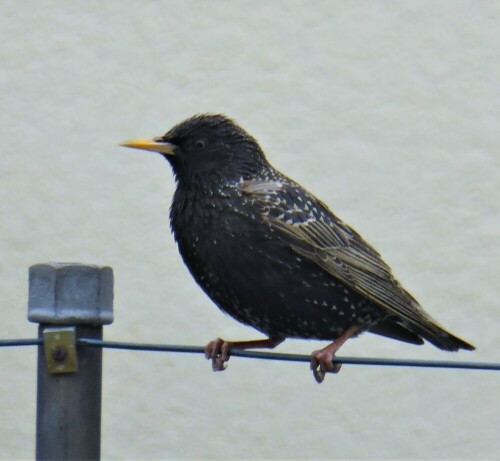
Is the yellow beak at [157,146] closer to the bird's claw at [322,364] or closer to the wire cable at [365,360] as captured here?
the bird's claw at [322,364]

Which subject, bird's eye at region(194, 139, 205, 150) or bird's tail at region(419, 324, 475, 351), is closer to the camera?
bird's tail at region(419, 324, 475, 351)

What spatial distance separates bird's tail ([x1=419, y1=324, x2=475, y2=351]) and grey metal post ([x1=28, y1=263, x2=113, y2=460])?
126cm

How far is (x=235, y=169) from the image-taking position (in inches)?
162

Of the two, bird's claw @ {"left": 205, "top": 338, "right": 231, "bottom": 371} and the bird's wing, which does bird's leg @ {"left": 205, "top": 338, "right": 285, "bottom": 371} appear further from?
the bird's wing

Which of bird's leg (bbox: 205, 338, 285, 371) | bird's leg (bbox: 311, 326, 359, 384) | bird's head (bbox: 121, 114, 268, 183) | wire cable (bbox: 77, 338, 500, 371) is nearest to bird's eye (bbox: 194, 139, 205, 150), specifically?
bird's head (bbox: 121, 114, 268, 183)

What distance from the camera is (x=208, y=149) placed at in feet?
13.6

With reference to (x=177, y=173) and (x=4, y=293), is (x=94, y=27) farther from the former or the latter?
(x=177, y=173)

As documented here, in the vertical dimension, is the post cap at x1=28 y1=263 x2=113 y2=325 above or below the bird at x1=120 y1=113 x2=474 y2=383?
below

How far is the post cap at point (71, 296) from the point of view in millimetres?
2994

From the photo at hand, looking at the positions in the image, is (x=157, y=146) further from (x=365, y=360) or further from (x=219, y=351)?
(x=365, y=360)

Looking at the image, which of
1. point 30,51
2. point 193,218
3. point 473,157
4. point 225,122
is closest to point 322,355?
point 193,218

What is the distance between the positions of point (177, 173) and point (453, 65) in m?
2.28

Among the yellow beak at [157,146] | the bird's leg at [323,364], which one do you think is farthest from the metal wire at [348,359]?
the yellow beak at [157,146]

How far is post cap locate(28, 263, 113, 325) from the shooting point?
299 cm
